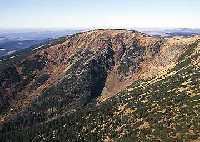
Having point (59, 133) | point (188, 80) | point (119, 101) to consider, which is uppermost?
point (188, 80)

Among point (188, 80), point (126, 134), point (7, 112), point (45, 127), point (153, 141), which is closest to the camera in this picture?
point (153, 141)

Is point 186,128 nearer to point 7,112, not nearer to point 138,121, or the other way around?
point 138,121

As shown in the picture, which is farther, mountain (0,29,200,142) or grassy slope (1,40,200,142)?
mountain (0,29,200,142)

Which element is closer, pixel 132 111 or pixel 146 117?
pixel 146 117

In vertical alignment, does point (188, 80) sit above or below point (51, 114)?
above

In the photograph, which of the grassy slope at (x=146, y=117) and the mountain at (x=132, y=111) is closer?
the grassy slope at (x=146, y=117)

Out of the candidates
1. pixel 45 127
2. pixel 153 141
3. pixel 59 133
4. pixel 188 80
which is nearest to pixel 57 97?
pixel 45 127

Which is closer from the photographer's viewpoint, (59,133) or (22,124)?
(59,133)

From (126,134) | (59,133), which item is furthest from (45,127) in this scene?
(126,134)

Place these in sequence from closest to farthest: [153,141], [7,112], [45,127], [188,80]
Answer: [153,141] → [188,80] → [45,127] → [7,112]

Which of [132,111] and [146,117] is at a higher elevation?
[146,117]
